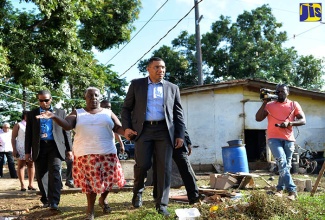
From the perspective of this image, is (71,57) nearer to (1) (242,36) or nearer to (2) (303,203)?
(2) (303,203)

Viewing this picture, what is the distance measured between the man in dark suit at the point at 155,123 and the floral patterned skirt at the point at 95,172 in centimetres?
35

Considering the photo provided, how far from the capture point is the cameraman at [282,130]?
6555mm

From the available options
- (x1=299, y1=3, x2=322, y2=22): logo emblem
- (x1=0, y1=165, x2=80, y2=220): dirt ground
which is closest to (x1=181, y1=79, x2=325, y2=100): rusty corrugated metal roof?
(x1=299, y1=3, x2=322, y2=22): logo emblem

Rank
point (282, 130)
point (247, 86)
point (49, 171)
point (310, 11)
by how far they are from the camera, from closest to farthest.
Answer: point (49, 171), point (282, 130), point (310, 11), point (247, 86)

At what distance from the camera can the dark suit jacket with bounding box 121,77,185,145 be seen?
5.49 meters

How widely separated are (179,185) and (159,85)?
368 cm

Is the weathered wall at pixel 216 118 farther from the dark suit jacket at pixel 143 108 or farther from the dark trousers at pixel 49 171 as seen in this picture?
the dark suit jacket at pixel 143 108

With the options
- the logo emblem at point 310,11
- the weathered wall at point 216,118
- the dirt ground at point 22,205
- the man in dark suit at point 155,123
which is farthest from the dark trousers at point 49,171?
the logo emblem at point 310,11

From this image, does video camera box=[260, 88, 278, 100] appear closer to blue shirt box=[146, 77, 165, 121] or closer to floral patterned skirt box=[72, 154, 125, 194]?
blue shirt box=[146, 77, 165, 121]

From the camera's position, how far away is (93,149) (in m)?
5.51

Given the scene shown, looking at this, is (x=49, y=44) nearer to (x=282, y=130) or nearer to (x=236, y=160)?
(x=236, y=160)

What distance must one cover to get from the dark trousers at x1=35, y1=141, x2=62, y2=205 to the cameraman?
3.23 metres

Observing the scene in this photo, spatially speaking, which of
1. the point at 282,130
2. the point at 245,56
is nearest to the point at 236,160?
the point at 282,130

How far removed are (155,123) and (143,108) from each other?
9.6 inches
